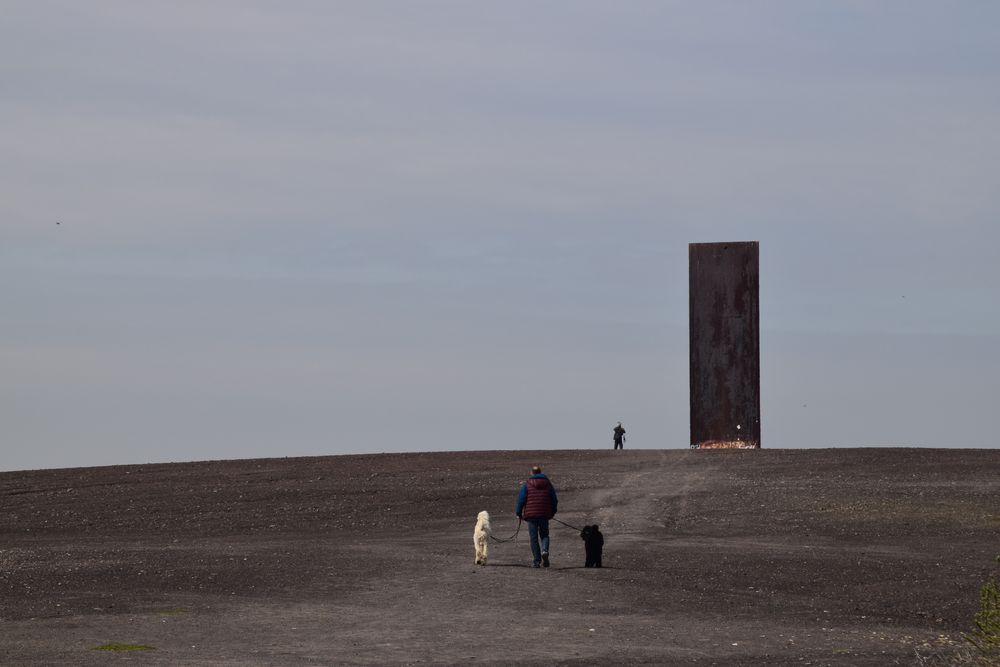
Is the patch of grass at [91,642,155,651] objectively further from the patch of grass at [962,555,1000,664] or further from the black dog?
the black dog

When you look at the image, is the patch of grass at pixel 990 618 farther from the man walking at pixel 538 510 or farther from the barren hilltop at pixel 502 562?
the man walking at pixel 538 510

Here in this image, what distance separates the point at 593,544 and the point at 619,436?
30.7 metres

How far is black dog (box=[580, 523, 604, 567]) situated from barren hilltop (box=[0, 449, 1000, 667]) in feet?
1.62

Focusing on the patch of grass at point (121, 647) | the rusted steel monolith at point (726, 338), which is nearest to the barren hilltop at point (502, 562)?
the patch of grass at point (121, 647)

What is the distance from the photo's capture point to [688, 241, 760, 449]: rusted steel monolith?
46.2m

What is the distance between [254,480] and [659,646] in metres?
27.9

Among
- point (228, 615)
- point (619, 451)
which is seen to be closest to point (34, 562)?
point (228, 615)

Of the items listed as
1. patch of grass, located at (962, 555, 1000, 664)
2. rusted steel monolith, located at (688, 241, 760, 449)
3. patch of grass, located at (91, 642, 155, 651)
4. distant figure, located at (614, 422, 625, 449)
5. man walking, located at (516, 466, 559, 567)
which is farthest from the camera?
distant figure, located at (614, 422, 625, 449)

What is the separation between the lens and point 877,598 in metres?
20.9

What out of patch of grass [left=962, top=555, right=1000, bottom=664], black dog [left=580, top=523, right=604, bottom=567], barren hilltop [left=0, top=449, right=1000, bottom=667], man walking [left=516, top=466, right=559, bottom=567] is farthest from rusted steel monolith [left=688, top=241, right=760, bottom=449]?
patch of grass [left=962, top=555, right=1000, bottom=664]

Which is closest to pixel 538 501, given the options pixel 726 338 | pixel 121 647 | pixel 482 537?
pixel 482 537

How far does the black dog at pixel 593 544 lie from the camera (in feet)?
76.8

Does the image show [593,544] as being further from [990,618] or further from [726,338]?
[726,338]

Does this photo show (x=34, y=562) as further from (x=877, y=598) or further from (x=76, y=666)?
(x=877, y=598)
